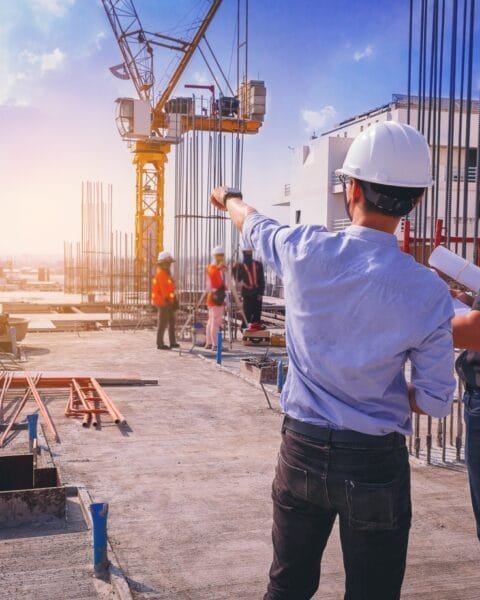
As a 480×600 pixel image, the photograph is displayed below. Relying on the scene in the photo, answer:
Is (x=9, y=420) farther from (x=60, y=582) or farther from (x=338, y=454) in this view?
(x=338, y=454)

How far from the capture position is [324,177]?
Answer: 39719 mm

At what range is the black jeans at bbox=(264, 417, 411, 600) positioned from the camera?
1.99 meters

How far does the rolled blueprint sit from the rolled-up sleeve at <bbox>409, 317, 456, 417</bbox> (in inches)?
44.1

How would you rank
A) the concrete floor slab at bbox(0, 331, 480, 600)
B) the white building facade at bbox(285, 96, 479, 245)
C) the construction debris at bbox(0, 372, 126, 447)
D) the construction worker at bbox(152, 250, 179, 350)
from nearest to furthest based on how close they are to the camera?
the concrete floor slab at bbox(0, 331, 480, 600)
the construction debris at bbox(0, 372, 126, 447)
the construction worker at bbox(152, 250, 179, 350)
the white building facade at bbox(285, 96, 479, 245)

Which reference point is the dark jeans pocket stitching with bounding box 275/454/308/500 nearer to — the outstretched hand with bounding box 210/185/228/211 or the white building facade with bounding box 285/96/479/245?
the outstretched hand with bounding box 210/185/228/211

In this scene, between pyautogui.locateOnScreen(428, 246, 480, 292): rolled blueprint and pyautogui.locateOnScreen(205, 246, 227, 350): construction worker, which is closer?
pyautogui.locateOnScreen(428, 246, 480, 292): rolled blueprint

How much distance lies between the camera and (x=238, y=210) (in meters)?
2.47

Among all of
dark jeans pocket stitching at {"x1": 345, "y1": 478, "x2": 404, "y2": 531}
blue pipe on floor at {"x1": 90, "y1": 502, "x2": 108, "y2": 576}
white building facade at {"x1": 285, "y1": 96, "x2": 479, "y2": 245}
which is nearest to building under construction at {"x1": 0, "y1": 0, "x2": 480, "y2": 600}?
blue pipe on floor at {"x1": 90, "y1": 502, "x2": 108, "y2": 576}

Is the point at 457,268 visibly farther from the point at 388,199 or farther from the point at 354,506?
the point at 354,506

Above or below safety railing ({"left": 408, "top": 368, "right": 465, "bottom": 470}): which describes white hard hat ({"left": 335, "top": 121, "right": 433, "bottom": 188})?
above

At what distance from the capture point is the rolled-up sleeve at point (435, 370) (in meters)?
1.97

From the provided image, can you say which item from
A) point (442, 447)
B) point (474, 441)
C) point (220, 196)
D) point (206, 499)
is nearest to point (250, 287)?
point (442, 447)

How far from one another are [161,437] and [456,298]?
3894mm

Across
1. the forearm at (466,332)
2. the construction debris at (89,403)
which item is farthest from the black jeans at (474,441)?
the construction debris at (89,403)
